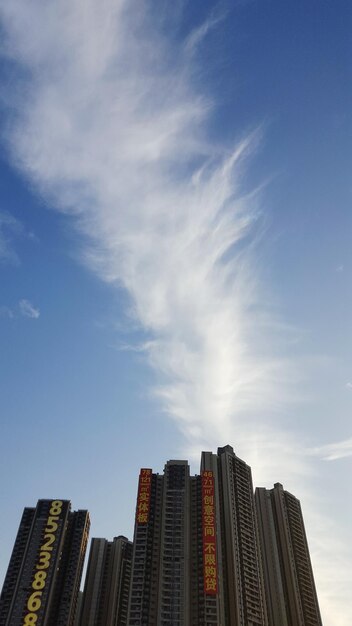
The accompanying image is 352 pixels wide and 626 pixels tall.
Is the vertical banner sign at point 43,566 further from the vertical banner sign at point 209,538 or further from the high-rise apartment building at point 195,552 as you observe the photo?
the vertical banner sign at point 209,538

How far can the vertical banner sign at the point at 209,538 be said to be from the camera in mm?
78500

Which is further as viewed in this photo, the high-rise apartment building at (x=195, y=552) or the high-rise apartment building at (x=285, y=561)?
the high-rise apartment building at (x=285, y=561)

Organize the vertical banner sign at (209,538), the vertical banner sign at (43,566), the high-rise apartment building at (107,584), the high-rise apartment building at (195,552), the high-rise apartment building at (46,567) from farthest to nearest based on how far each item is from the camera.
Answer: the high-rise apartment building at (107,584) < the high-rise apartment building at (46,567) < the vertical banner sign at (43,566) < the high-rise apartment building at (195,552) < the vertical banner sign at (209,538)

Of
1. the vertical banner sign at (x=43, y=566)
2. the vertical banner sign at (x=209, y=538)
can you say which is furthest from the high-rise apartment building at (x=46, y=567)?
the vertical banner sign at (x=209, y=538)

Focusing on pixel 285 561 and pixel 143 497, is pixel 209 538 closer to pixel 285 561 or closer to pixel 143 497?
pixel 143 497

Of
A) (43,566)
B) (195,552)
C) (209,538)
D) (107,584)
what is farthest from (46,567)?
(209,538)

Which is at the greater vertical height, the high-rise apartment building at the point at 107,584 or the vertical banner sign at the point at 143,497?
the vertical banner sign at the point at 143,497

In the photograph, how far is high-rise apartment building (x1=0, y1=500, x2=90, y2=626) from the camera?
93.6 m

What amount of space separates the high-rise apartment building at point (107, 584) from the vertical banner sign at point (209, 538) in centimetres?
3417

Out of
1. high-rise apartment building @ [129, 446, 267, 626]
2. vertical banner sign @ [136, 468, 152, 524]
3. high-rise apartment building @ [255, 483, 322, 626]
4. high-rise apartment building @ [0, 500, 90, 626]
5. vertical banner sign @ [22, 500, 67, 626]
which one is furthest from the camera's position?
high-rise apartment building @ [255, 483, 322, 626]

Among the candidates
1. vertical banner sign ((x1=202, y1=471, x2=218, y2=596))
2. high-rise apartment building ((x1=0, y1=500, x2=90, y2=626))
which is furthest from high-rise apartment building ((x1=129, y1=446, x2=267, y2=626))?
high-rise apartment building ((x1=0, y1=500, x2=90, y2=626))

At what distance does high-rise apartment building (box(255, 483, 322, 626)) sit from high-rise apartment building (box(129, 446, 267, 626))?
334 inches

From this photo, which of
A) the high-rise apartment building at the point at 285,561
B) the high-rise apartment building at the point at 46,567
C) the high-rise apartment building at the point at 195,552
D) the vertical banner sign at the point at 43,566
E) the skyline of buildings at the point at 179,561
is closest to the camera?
the high-rise apartment building at the point at 195,552

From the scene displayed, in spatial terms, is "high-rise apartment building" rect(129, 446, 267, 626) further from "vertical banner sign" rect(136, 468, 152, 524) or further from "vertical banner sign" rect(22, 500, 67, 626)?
"vertical banner sign" rect(22, 500, 67, 626)
